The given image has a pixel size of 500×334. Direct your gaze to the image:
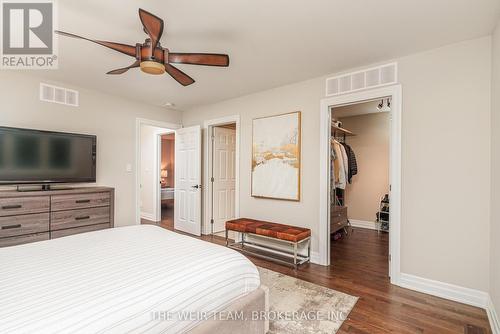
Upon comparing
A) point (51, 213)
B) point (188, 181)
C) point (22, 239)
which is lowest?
point (22, 239)

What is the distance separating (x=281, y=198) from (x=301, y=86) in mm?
1613

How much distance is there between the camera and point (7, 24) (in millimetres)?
2057

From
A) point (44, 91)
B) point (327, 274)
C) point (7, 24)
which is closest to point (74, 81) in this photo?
point (44, 91)

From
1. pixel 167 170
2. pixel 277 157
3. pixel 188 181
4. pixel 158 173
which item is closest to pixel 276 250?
pixel 277 157

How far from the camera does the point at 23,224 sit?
2652mm

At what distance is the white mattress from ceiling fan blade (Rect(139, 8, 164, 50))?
57.9 inches

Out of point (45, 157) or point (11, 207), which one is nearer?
point (11, 207)

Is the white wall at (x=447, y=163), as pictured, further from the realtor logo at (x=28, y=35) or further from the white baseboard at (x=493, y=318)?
the realtor logo at (x=28, y=35)

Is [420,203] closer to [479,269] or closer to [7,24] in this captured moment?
[479,269]

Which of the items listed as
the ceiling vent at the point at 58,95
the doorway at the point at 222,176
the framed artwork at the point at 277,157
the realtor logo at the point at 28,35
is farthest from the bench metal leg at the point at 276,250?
the realtor logo at the point at 28,35

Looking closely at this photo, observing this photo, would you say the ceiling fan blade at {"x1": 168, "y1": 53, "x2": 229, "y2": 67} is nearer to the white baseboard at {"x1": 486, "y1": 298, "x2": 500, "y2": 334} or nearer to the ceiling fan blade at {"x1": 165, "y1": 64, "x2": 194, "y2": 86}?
the ceiling fan blade at {"x1": 165, "y1": 64, "x2": 194, "y2": 86}

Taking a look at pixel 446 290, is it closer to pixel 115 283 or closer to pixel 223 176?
pixel 115 283

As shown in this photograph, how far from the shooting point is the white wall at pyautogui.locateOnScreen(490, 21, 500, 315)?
1893mm

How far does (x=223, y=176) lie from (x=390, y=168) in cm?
295
